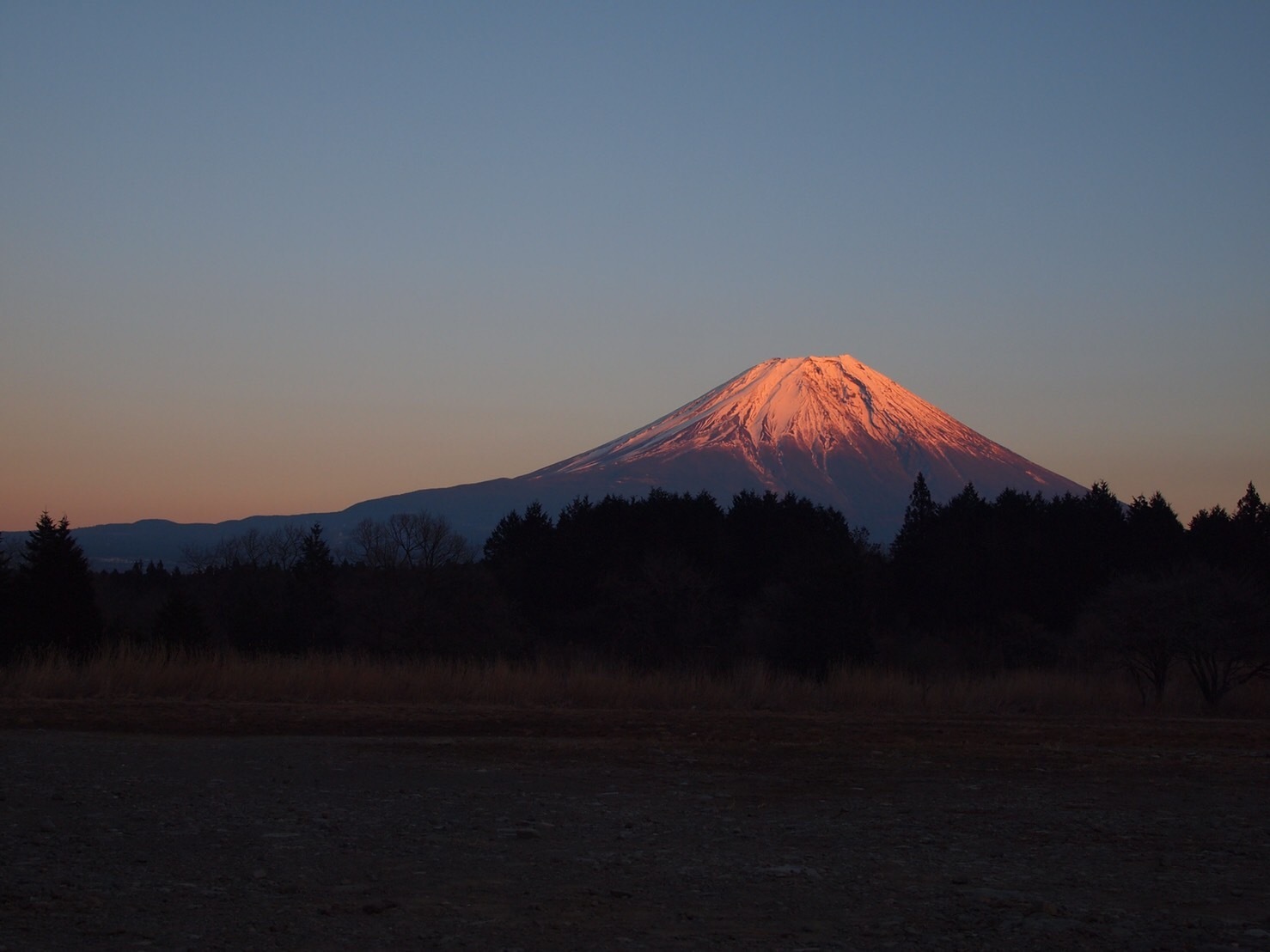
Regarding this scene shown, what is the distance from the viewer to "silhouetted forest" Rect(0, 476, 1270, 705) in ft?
66.4

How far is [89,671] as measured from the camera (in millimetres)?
15383

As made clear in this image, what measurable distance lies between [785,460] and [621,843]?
329 ft

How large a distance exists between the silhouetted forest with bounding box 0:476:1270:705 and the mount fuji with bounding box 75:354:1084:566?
156 feet

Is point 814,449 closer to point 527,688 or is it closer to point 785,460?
point 785,460

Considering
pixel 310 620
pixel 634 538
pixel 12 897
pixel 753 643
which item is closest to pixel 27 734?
pixel 12 897

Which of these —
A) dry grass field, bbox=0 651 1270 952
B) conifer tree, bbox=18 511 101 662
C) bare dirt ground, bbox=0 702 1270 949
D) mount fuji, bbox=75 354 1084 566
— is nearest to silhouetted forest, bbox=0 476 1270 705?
conifer tree, bbox=18 511 101 662

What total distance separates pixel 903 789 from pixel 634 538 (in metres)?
32.6

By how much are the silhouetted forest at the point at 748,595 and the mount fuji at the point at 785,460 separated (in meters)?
47.6

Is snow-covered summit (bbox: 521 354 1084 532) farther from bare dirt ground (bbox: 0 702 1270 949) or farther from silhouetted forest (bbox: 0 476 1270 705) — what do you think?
bare dirt ground (bbox: 0 702 1270 949)

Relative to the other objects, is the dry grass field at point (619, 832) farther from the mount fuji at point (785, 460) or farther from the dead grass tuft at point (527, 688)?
the mount fuji at point (785, 460)

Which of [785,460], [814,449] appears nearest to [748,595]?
[785,460]

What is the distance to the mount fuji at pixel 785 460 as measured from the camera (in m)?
99.1

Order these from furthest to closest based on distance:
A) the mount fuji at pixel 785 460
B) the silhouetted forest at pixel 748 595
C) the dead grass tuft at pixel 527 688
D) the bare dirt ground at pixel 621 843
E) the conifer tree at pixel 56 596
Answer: the mount fuji at pixel 785 460, the conifer tree at pixel 56 596, the silhouetted forest at pixel 748 595, the dead grass tuft at pixel 527 688, the bare dirt ground at pixel 621 843

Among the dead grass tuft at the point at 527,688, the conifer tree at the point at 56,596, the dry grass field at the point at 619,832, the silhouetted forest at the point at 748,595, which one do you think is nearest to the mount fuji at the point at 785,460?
the silhouetted forest at the point at 748,595
